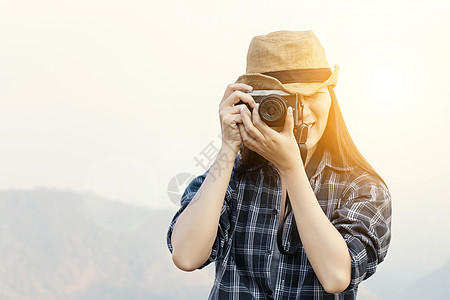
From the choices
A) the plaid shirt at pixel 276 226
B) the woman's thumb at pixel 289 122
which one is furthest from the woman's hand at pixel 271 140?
the plaid shirt at pixel 276 226

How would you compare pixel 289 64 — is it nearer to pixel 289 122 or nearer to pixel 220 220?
pixel 289 122

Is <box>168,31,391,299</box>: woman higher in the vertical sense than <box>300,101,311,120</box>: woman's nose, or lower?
lower

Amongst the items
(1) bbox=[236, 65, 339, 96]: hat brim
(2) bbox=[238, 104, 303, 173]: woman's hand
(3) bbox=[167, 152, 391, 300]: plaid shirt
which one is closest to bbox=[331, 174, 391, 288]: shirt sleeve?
(3) bbox=[167, 152, 391, 300]: plaid shirt

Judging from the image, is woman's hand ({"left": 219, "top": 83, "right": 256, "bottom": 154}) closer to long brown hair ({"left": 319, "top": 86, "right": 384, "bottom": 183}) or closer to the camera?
the camera

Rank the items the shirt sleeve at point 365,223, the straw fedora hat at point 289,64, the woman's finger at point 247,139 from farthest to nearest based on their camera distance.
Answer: the straw fedora hat at point 289,64
the woman's finger at point 247,139
the shirt sleeve at point 365,223

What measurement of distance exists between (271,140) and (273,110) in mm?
116

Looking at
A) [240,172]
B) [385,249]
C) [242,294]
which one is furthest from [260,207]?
[385,249]

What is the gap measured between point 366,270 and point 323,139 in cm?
55

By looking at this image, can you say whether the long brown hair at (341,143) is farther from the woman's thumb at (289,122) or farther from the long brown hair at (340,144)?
the woman's thumb at (289,122)

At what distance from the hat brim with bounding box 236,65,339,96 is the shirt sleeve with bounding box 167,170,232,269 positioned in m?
0.43

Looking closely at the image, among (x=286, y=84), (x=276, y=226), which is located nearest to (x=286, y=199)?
(x=276, y=226)

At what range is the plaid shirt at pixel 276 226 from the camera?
1.95 metres

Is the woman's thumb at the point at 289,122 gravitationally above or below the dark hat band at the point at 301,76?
below

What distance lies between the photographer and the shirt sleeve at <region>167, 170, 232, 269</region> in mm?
2088
